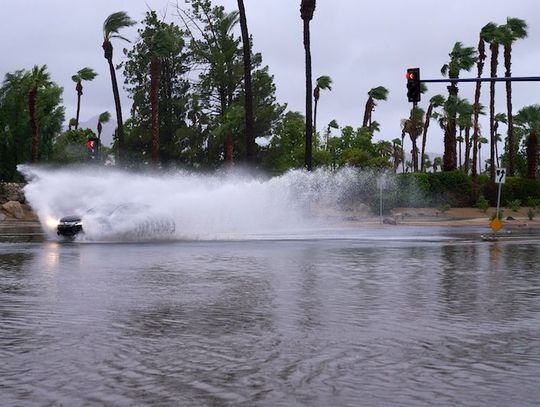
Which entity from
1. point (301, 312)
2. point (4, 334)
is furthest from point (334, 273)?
point (4, 334)

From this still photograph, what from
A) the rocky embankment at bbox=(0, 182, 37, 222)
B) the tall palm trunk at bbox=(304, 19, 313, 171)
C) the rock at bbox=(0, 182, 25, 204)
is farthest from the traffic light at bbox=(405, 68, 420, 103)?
the rock at bbox=(0, 182, 25, 204)

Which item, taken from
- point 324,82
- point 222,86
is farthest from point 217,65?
point 324,82

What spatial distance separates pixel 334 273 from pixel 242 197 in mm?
22447

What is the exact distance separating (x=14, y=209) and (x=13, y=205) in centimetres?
28

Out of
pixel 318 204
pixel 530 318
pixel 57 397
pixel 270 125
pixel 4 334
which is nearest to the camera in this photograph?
pixel 57 397

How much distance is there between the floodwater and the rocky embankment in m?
34.4

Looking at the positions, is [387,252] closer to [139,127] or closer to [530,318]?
[530,318]

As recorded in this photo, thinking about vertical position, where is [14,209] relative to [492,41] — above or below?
below

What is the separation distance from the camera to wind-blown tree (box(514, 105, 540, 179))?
72.1 m

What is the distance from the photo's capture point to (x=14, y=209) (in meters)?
54.1

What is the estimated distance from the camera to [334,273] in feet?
58.5

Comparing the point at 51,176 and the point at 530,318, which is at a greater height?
the point at 51,176

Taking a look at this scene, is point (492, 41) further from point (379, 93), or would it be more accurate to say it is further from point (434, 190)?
point (379, 93)

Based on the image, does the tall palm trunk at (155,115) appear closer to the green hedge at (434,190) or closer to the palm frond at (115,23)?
the palm frond at (115,23)
